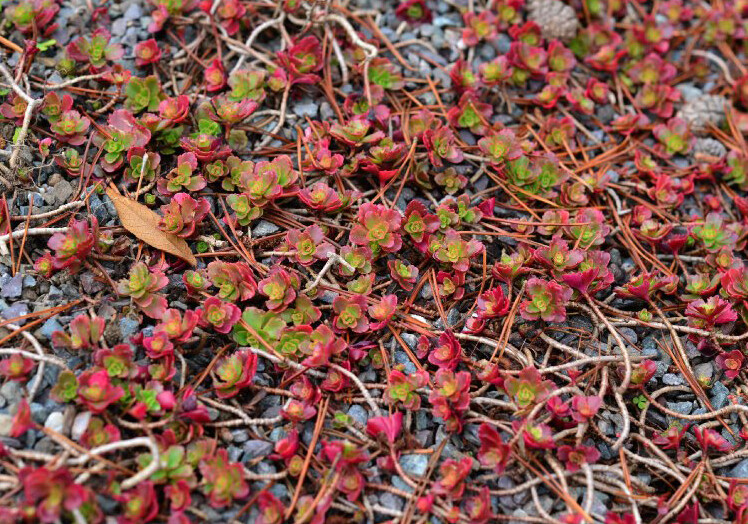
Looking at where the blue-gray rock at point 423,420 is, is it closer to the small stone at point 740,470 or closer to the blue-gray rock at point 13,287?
the small stone at point 740,470

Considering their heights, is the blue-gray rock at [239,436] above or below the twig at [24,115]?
below

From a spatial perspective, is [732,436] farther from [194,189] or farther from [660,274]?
[194,189]

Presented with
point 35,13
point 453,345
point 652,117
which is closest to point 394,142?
point 453,345

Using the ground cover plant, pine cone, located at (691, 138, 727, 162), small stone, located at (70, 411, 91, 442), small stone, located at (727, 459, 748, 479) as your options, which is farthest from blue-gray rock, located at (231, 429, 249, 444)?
pine cone, located at (691, 138, 727, 162)

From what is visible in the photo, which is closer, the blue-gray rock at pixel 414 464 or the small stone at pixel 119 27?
the blue-gray rock at pixel 414 464

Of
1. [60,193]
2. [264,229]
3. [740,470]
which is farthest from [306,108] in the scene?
[740,470]

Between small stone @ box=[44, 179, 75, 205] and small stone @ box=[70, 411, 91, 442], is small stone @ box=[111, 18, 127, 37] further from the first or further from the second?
small stone @ box=[70, 411, 91, 442]

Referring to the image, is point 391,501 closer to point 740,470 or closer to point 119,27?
point 740,470

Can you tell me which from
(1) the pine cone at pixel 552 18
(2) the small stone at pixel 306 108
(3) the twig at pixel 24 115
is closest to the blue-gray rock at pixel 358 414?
(2) the small stone at pixel 306 108
